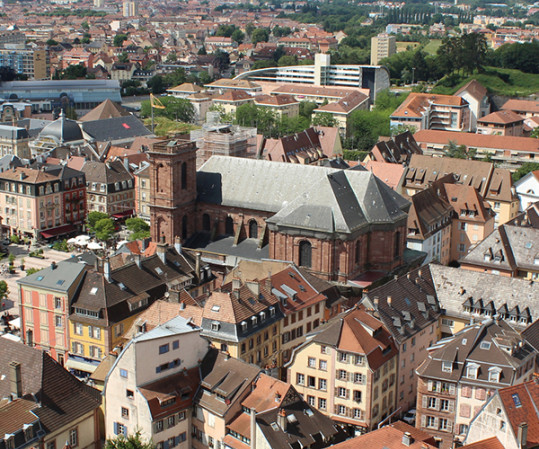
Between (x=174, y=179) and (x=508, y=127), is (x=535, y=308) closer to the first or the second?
(x=174, y=179)

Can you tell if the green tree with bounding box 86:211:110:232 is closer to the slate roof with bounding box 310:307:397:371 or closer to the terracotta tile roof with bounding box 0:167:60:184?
the terracotta tile roof with bounding box 0:167:60:184

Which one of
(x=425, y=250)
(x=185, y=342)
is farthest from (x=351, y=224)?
(x=185, y=342)

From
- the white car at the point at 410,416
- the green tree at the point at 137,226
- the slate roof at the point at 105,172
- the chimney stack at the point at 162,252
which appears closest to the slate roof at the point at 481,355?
the white car at the point at 410,416

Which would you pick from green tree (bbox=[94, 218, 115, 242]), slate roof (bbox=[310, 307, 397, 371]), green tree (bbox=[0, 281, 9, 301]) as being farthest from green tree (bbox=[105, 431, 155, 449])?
green tree (bbox=[94, 218, 115, 242])

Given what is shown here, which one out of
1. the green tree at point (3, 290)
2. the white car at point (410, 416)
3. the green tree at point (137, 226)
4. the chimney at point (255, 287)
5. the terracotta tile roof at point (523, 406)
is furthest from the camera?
the green tree at point (137, 226)

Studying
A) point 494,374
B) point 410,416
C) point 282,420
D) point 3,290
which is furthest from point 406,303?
point 3,290

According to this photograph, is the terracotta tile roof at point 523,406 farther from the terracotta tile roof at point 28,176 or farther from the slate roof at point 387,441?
the terracotta tile roof at point 28,176
